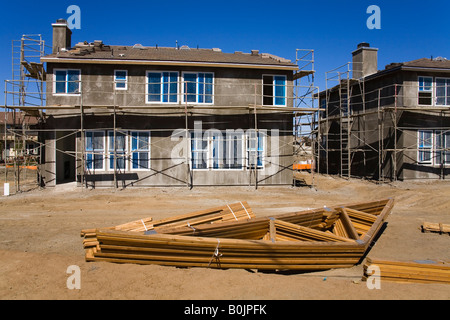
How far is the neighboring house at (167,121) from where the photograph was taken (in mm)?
16547

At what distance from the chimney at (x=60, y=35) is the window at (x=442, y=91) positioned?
21745 mm

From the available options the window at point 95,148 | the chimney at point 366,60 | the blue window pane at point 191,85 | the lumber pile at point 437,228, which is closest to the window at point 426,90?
the chimney at point 366,60

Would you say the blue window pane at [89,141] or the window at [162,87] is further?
the window at [162,87]

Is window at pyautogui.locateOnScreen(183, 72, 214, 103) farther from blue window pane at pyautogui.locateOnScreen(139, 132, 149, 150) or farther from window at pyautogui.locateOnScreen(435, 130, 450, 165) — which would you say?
window at pyautogui.locateOnScreen(435, 130, 450, 165)

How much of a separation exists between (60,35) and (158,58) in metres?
6.31

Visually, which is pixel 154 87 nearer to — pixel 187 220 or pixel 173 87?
pixel 173 87

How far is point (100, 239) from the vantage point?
5.86 m

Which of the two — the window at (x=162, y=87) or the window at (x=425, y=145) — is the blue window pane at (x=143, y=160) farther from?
the window at (x=425, y=145)

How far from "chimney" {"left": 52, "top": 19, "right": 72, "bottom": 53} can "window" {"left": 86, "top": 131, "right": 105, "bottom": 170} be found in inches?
224

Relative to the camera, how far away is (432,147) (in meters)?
19.4

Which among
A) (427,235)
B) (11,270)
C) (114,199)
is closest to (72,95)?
(114,199)

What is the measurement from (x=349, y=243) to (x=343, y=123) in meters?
19.0

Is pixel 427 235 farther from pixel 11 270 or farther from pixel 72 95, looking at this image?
pixel 72 95

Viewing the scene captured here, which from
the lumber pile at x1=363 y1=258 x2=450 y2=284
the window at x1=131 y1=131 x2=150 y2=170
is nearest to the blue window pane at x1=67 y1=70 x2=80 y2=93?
the window at x1=131 y1=131 x2=150 y2=170
